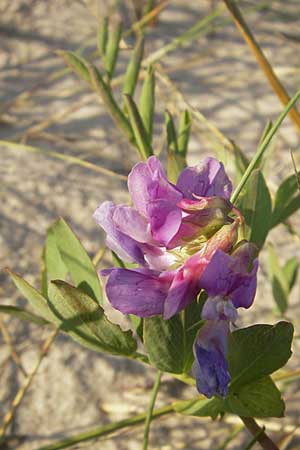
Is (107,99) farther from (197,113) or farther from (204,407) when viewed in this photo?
(204,407)

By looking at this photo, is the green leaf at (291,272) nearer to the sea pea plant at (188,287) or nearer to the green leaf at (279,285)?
the green leaf at (279,285)

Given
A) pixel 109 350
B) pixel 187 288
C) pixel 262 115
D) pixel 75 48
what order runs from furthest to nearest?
1. pixel 75 48
2. pixel 262 115
3. pixel 109 350
4. pixel 187 288

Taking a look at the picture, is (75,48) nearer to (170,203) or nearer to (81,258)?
(81,258)

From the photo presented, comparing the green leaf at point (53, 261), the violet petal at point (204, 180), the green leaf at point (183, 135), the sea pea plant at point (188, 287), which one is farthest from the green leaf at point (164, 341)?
the green leaf at point (183, 135)

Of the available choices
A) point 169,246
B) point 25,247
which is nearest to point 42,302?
point 169,246

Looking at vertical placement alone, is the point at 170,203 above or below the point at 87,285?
above

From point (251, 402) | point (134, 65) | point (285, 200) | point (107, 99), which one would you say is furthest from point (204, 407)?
point (134, 65)

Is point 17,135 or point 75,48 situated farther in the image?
point 75,48
